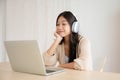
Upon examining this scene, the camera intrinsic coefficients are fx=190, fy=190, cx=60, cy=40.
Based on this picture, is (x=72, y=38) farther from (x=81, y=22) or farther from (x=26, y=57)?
(x=81, y=22)

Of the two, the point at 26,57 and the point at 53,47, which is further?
the point at 53,47

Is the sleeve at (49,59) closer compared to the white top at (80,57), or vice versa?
the white top at (80,57)

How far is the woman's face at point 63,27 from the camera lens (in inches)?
74.8

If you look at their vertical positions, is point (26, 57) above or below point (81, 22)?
below

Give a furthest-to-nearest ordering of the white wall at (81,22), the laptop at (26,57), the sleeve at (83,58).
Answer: the white wall at (81,22) < the sleeve at (83,58) < the laptop at (26,57)

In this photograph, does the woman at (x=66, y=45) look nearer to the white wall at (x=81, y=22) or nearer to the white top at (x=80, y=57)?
the white top at (x=80, y=57)

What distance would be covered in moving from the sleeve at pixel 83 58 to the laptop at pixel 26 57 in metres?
0.34

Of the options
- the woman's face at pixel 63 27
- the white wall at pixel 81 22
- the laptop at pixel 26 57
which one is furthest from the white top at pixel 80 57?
the white wall at pixel 81 22

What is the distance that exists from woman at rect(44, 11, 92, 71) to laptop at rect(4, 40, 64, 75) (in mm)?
541

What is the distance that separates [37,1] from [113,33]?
4.42 feet

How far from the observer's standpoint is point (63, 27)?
6.27 ft

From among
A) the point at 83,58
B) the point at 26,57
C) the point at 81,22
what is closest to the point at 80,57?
the point at 83,58

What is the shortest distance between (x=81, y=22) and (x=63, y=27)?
1.10 metres

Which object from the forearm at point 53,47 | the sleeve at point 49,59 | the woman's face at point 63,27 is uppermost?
the woman's face at point 63,27
